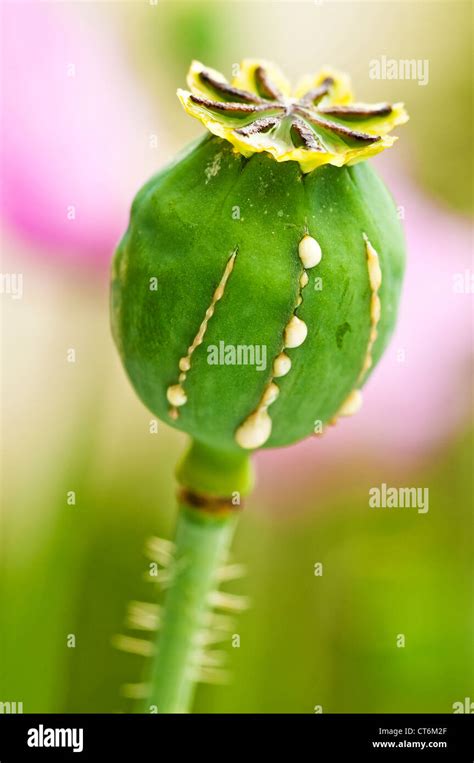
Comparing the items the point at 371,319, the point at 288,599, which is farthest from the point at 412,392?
the point at 371,319

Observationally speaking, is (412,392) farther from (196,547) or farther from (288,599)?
(196,547)

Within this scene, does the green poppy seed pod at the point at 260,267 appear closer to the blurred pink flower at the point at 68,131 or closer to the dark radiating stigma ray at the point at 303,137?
the dark radiating stigma ray at the point at 303,137

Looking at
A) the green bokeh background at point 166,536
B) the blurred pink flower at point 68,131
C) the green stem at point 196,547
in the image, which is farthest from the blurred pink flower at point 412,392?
the green stem at point 196,547

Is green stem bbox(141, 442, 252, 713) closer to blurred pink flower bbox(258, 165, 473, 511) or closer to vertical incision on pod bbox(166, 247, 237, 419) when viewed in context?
vertical incision on pod bbox(166, 247, 237, 419)

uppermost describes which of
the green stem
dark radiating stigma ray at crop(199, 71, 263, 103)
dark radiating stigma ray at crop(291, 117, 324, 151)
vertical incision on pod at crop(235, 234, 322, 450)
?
dark radiating stigma ray at crop(199, 71, 263, 103)

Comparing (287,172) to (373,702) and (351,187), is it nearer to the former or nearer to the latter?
(351,187)

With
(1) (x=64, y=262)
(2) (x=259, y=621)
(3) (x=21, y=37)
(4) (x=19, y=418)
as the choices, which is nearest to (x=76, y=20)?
(3) (x=21, y=37)

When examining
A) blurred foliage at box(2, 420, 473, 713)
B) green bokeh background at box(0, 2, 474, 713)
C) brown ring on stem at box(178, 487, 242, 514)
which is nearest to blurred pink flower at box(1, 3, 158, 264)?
green bokeh background at box(0, 2, 474, 713)
